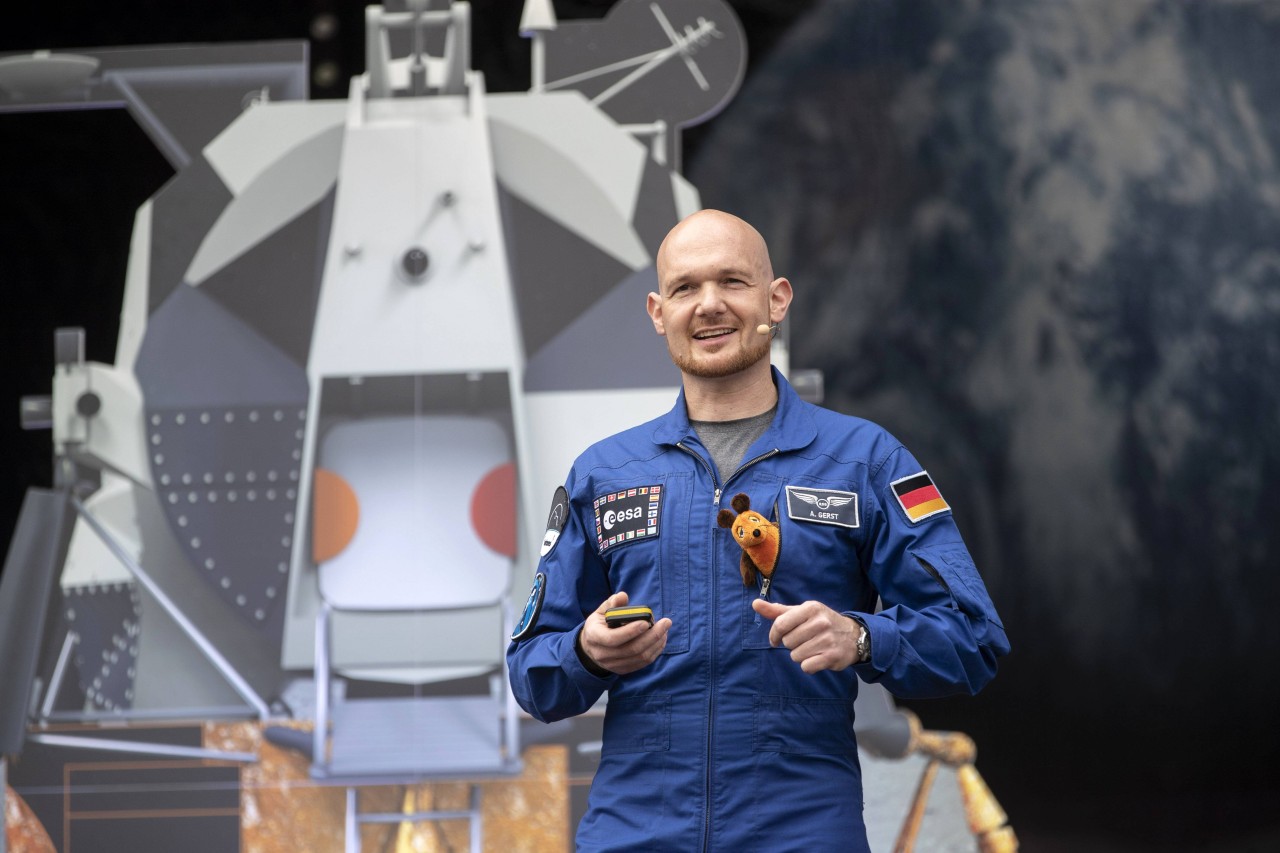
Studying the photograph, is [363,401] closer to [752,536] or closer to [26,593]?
[26,593]

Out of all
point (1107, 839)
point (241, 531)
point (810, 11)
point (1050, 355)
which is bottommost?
point (1107, 839)

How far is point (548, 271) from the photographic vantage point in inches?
141

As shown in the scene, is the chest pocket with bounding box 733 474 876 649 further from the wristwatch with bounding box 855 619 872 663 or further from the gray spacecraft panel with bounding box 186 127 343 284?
the gray spacecraft panel with bounding box 186 127 343 284

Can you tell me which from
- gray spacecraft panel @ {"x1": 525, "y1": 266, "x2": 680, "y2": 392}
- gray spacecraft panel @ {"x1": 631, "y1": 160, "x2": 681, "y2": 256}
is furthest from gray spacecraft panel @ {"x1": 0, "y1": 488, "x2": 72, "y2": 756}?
gray spacecraft panel @ {"x1": 631, "y1": 160, "x2": 681, "y2": 256}

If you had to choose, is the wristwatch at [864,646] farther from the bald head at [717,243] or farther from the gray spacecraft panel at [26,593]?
the gray spacecraft panel at [26,593]

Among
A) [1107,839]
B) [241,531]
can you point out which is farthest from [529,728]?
[1107,839]

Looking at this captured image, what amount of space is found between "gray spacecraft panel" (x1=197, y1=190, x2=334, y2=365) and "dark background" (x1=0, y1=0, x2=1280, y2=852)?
1.09ft

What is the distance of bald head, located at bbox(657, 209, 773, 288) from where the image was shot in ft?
5.41

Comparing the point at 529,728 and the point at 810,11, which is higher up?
the point at 810,11

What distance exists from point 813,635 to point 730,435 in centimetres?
37

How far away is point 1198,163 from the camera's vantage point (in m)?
3.62

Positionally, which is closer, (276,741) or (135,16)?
(276,741)

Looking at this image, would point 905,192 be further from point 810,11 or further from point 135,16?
point 135,16

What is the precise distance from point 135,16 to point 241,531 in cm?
148
